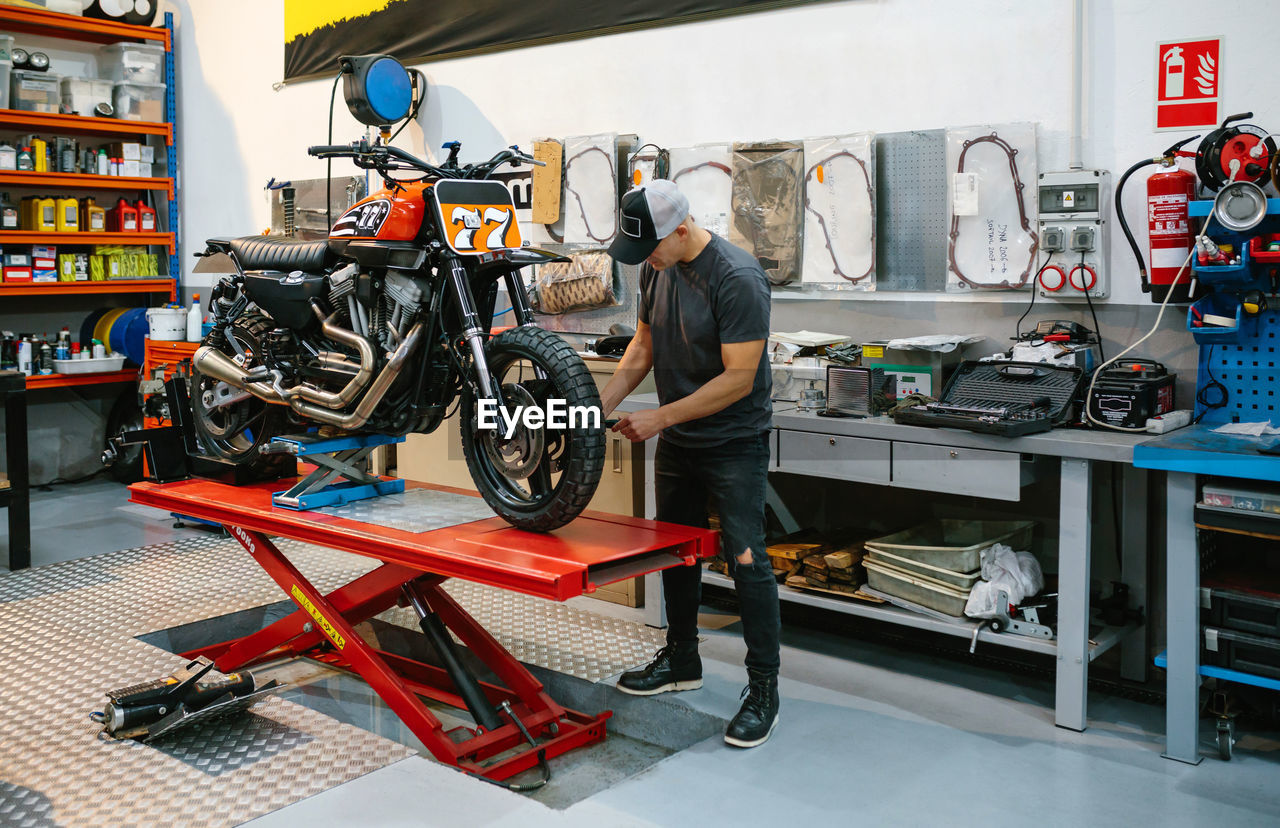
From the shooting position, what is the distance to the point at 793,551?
148 inches

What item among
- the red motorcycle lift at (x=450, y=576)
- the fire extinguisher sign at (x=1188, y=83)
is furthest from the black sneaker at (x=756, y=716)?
the fire extinguisher sign at (x=1188, y=83)

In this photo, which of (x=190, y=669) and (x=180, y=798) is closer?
(x=180, y=798)

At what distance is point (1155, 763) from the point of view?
114 inches

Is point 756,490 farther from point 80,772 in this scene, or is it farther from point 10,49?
point 10,49

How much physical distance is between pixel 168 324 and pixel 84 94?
71.4 inches

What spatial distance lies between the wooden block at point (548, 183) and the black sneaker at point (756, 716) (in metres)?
2.59

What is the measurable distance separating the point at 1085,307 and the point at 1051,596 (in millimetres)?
976

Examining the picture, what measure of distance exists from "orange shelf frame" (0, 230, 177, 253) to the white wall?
0.99 m

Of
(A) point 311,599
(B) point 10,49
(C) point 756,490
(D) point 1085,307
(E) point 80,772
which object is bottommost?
(E) point 80,772

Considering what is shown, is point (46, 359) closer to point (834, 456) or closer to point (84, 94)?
point (84, 94)

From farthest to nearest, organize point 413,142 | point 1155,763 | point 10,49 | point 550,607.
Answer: point 10,49, point 413,142, point 550,607, point 1155,763

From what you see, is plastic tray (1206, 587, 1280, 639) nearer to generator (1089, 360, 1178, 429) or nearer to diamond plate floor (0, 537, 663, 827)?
generator (1089, 360, 1178, 429)

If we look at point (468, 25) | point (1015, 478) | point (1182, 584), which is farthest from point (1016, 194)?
point (468, 25)

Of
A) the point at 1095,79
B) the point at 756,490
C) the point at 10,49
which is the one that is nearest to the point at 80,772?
the point at 756,490
